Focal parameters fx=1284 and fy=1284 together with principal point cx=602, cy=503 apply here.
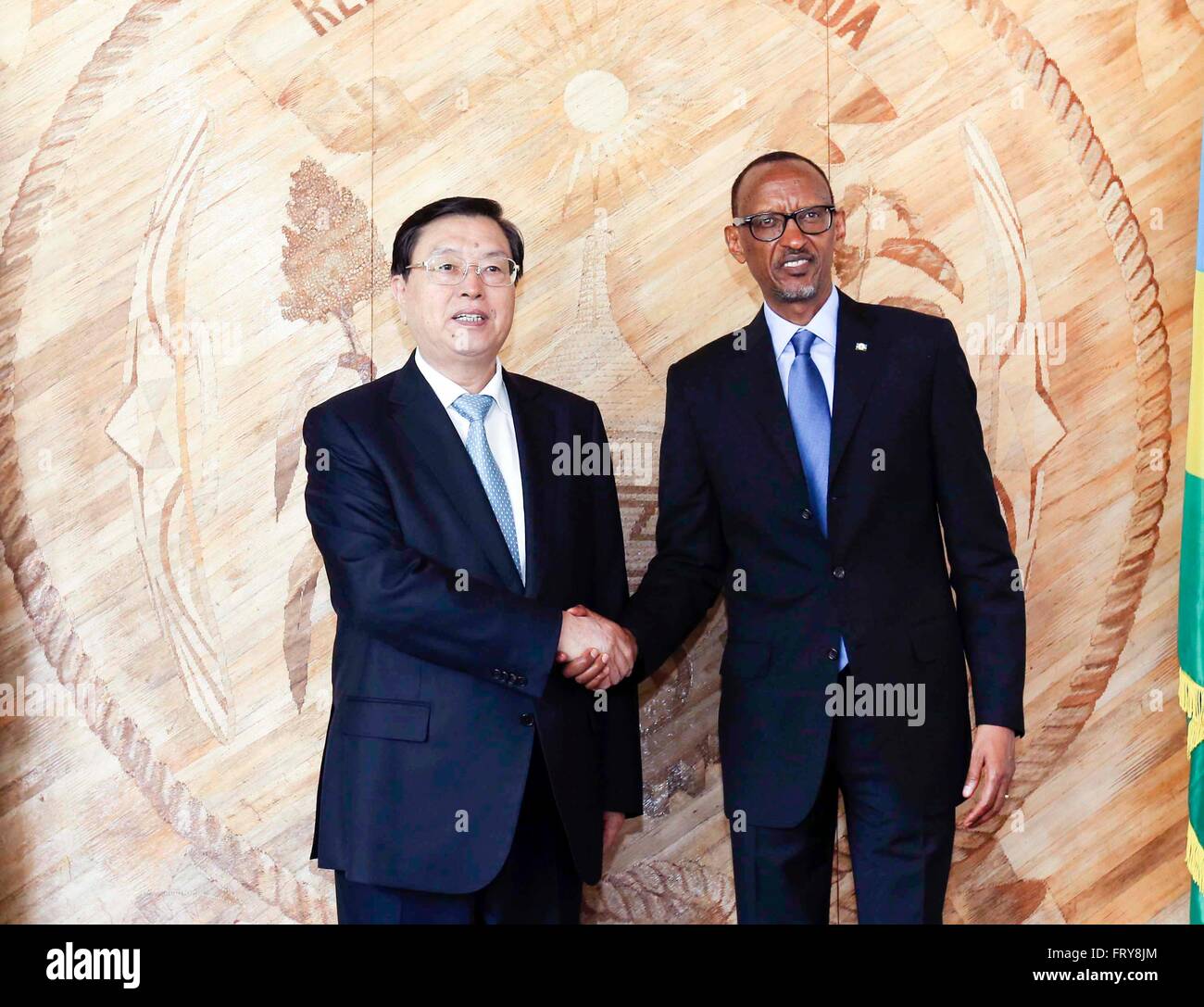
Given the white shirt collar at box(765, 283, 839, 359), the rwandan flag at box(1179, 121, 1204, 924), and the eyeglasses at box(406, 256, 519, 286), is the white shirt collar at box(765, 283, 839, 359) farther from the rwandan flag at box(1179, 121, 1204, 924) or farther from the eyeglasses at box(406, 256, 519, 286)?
the rwandan flag at box(1179, 121, 1204, 924)

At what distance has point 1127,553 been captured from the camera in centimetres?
343

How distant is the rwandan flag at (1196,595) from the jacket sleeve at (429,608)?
1.63m

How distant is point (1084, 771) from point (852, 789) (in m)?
1.14

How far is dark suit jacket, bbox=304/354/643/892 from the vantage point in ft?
8.02

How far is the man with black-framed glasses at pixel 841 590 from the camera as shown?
2586mm

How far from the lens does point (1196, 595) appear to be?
10.1 feet

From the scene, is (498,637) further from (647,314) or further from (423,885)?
(647,314)

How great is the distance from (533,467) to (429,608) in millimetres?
410

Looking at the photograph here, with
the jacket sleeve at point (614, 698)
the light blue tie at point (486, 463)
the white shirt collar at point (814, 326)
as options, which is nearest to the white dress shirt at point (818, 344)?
the white shirt collar at point (814, 326)

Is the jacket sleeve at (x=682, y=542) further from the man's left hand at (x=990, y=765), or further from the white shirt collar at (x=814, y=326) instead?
the man's left hand at (x=990, y=765)

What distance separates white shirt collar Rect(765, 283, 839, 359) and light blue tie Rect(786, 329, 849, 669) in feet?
Answer: 0.05

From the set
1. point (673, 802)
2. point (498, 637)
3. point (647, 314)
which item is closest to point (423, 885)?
point (498, 637)

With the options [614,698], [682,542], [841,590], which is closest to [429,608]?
[614,698]

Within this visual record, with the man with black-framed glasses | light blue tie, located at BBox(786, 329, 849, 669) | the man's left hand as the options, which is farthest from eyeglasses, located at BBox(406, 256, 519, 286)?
the man's left hand
